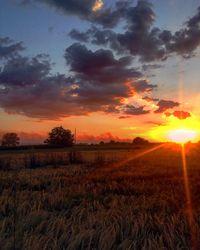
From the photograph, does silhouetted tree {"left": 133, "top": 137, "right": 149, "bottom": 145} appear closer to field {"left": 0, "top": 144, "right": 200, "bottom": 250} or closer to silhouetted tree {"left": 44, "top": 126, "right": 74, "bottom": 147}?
silhouetted tree {"left": 44, "top": 126, "right": 74, "bottom": 147}

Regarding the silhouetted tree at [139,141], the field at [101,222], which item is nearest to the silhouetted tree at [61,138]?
the silhouetted tree at [139,141]

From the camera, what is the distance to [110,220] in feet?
23.2

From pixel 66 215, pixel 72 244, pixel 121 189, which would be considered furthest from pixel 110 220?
pixel 121 189

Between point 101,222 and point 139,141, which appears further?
point 139,141

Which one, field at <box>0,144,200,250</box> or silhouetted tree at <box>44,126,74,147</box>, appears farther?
silhouetted tree at <box>44,126,74,147</box>

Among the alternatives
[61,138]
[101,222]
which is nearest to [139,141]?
[61,138]

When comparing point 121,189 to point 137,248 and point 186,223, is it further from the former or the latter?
point 137,248

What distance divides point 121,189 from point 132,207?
10.9ft

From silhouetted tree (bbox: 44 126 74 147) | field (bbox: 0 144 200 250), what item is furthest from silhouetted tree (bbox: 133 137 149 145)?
field (bbox: 0 144 200 250)

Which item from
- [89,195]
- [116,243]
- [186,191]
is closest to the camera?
[116,243]

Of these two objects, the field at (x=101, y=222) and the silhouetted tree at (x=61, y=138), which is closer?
the field at (x=101, y=222)

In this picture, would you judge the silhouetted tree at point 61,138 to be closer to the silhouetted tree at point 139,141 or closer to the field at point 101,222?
the silhouetted tree at point 139,141

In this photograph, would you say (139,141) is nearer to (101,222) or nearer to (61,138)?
(61,138)

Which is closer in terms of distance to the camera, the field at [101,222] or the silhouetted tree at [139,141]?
the field at [101,222]
